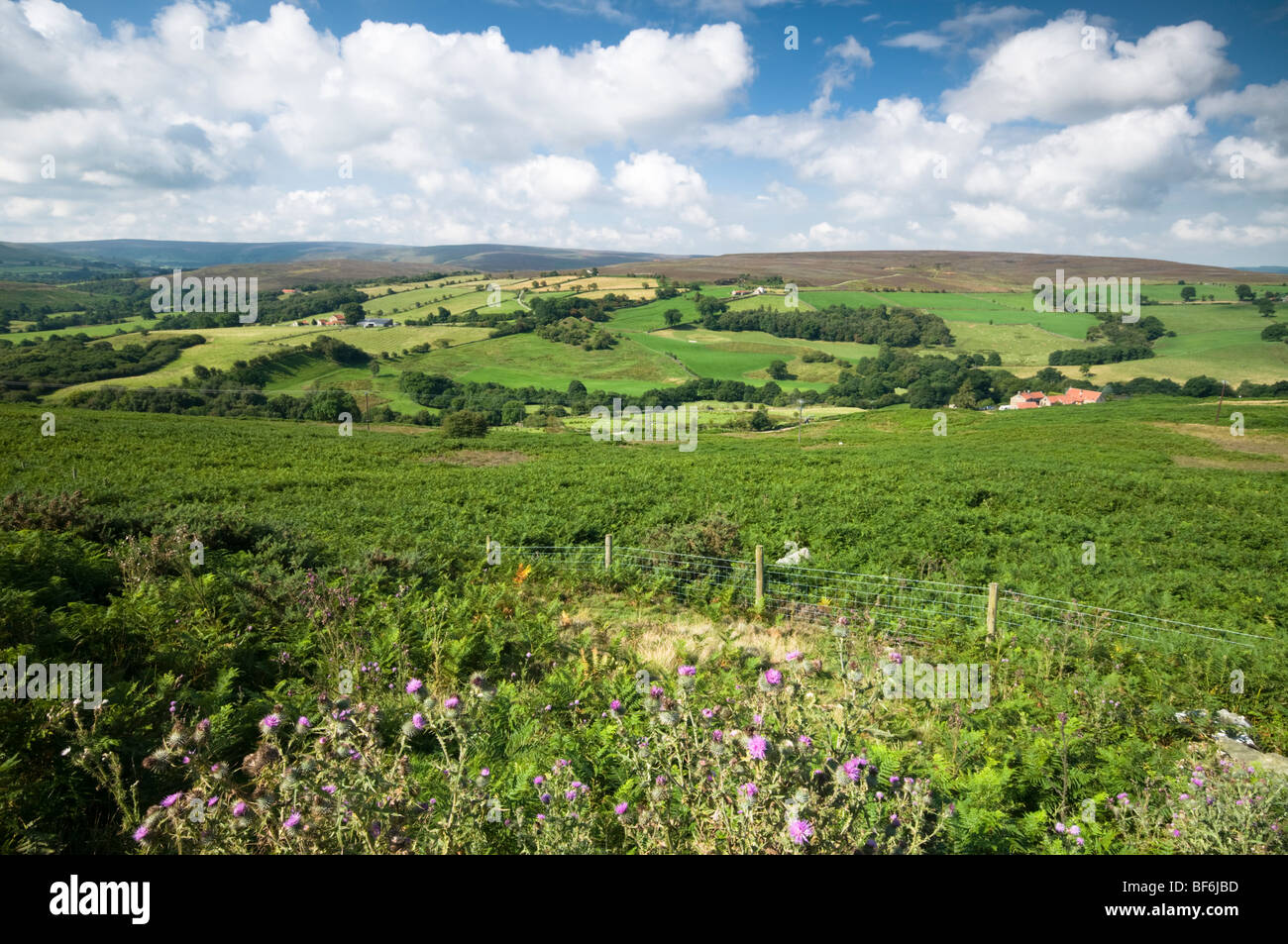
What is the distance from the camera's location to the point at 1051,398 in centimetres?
7919

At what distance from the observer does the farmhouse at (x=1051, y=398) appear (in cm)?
7500

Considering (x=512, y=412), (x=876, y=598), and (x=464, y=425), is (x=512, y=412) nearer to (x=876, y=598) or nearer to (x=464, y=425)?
(x=464, y=425)

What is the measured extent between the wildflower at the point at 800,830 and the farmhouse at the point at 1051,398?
83.3m

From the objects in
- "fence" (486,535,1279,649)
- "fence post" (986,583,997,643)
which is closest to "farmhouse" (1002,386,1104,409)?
"fence" (486,535,1279,649)

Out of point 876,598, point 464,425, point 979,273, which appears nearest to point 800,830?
point 876,598

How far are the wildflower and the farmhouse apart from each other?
83286mm

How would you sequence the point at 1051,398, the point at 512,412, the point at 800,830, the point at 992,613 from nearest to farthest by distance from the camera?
the point at 800,830, the point at 992,613, the point at 512,412, the point at 1051,398

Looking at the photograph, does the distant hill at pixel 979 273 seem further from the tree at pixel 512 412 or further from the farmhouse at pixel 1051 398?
Result: the tree at pixel 512 412

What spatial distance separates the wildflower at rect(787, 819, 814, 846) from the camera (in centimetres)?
255

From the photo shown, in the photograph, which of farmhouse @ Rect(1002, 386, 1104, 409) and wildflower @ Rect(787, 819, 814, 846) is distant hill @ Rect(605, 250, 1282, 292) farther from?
A: wildflower @ Rect(787, 819, 814, 846)

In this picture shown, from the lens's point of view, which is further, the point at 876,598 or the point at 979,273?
the point at 979,273

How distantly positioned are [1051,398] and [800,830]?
9256cm

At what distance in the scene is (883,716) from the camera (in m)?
6.41

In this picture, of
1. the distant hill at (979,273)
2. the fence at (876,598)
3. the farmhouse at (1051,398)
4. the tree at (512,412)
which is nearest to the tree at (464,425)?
the tree at (512,412)
